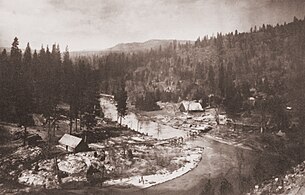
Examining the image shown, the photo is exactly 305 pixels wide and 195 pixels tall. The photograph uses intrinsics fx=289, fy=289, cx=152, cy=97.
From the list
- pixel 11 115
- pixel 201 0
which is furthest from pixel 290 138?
pixel 11 115

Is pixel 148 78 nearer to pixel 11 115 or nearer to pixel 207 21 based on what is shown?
pixel 207 21

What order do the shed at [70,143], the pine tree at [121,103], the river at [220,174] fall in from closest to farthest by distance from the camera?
1. the river at [220,174]
2. the shed at [70,143]
3. the pine tree at [121,103]

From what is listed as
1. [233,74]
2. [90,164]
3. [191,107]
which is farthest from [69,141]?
[233,74]

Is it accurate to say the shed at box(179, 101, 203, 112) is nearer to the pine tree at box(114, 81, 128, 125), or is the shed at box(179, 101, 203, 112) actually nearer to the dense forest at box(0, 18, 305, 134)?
the dense forest at box(0, 18, 305, 134)

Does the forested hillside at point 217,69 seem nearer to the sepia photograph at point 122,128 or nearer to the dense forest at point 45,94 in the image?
the sepia photograph at point 122,128

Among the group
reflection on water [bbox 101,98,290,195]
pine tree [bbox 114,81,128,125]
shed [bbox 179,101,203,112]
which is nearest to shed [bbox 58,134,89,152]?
reflection on water [bbox 101,98,290,195]

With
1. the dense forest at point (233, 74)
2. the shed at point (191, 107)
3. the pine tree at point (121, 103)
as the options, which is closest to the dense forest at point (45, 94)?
the pine tree at point (121, 103)
